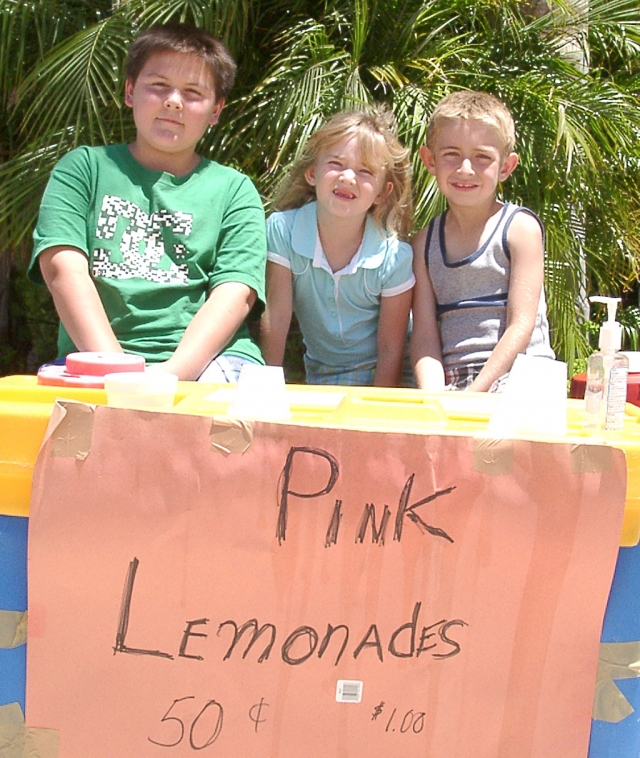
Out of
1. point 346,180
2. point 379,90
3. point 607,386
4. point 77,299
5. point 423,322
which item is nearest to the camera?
point 607,386

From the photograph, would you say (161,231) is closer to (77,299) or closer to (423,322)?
(77,299)

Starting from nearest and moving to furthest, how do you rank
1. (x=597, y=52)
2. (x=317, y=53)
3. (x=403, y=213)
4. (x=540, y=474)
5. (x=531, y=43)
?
(x=540, y=474), (x=403, y=213), (x=317, y=53), (x=531, y=43), (x=597, y=52)

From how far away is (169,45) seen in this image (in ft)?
7.80

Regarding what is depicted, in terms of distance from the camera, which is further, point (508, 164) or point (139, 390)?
point (508, 164)

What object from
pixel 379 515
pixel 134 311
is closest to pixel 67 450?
pixel 379 515

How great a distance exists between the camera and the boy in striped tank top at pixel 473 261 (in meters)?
2.50

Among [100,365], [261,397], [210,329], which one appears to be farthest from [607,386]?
[210,329]

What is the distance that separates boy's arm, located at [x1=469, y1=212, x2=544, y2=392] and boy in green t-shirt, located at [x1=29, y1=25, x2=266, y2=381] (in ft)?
2.16

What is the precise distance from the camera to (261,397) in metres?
1.42

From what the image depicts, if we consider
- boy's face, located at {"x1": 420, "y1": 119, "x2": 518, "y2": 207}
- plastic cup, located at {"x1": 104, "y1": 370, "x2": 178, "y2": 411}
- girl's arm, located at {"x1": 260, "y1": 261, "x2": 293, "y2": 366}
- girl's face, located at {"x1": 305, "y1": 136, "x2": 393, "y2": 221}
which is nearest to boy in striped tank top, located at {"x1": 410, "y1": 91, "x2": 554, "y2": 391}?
boy's face, located at {"x1": 420, "y1": 119, "x2": 518, "y2": 207}

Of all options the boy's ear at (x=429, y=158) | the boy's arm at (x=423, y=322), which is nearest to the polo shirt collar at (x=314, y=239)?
the boy's arm at (x=423, y=322)

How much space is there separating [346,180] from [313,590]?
143 centimetres

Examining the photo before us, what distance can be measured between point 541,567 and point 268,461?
454 mm

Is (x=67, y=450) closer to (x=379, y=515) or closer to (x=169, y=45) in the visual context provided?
(x=379, y=515)
